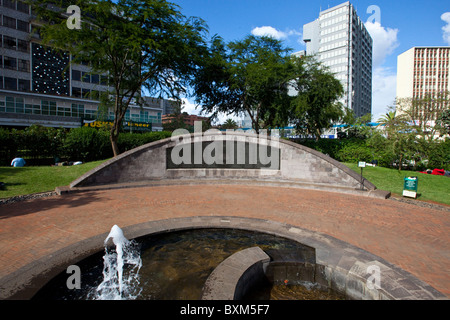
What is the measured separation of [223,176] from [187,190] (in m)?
3.29

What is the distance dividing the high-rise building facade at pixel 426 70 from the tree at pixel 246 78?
332 feet

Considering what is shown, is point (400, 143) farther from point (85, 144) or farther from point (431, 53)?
point (431, 53)

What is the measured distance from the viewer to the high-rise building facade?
96.0 metres

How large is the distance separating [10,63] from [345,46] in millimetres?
90647

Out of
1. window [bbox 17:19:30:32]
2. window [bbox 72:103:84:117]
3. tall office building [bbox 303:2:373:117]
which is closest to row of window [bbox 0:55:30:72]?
window [bbox 17:19:30:32]

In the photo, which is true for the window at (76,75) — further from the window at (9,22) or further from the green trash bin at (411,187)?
the green trash bin at (411,187)

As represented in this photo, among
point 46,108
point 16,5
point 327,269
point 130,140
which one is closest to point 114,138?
point 130,140

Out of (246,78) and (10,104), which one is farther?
(10,104)

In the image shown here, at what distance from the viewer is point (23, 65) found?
124 feet

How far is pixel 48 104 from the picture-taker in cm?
3909

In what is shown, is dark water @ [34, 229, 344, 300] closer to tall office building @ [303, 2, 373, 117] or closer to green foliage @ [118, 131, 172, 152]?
green foliage @ [118, 131, 172, 152]

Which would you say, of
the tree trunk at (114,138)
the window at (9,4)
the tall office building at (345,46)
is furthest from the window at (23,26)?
the tall office building at (345,46)
